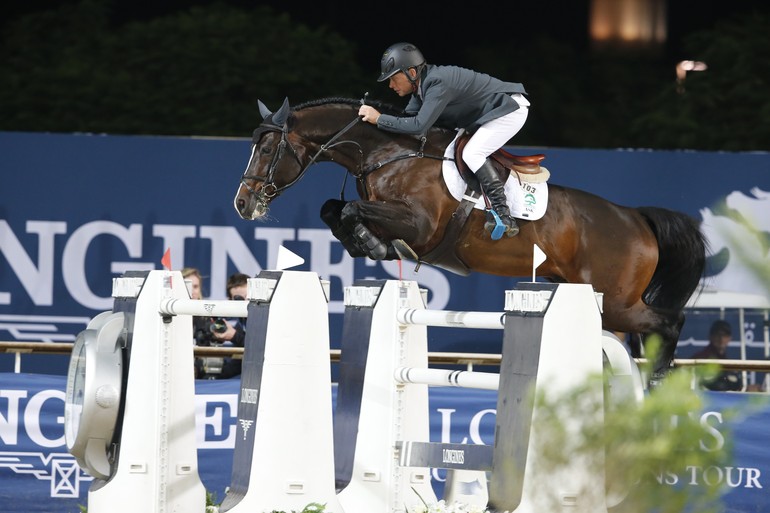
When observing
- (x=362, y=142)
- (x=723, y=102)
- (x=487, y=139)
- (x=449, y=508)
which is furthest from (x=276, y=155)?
(x=723, y=102)

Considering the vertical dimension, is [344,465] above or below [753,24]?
below

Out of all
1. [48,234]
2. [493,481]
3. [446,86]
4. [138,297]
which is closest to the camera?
[493,481]

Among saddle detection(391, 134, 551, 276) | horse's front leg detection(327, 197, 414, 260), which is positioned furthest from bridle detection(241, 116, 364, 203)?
saddle detection(391, 134, 551, 276)

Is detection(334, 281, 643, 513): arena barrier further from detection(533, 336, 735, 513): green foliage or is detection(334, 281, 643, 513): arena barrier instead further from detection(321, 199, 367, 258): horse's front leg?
detection(533, 336, 735, 513): green foliage

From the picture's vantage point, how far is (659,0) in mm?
12492

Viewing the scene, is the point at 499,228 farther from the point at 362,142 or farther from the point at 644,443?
the point at 644,443

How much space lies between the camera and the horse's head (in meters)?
5.43

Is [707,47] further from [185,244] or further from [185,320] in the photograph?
[185,320]

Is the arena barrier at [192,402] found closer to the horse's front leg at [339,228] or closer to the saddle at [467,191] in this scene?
the horse's front leg at [339,228]

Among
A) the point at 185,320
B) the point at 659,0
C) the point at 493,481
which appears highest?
the point at 659,0

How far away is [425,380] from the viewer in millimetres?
4121

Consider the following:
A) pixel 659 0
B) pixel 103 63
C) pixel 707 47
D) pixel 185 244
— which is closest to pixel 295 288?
pixel 185 244

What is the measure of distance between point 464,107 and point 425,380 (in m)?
1.77

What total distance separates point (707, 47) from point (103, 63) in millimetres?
5828
